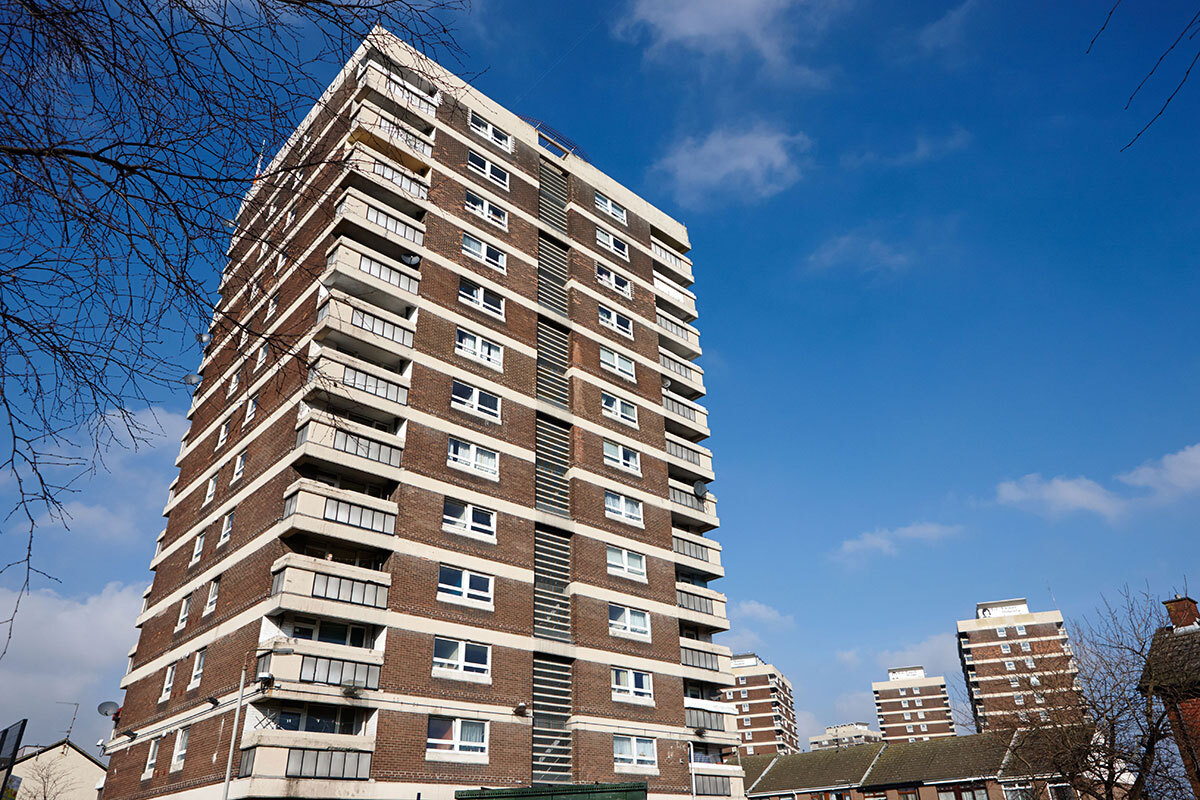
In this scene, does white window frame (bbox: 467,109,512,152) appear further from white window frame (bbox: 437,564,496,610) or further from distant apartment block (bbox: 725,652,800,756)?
distant apartment block (bbox: 725,652,800,756)

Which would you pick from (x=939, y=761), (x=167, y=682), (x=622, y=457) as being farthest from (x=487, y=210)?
(x=939, y=761)

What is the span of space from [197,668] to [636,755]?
1541 centimetres

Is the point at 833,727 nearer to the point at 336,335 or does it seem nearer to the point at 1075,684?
the point at 1075,684

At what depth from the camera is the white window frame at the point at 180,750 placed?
23797mm

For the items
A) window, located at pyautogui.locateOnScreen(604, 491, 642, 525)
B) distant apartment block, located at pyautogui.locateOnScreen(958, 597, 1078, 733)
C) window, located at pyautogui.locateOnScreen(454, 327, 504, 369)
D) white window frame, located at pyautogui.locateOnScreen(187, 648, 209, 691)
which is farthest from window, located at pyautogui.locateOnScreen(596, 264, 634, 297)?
distant apartment block, located at pyautogui.locateOnScreen(958, 597, 1078, 733)

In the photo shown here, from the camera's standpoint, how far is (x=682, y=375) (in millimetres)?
41031

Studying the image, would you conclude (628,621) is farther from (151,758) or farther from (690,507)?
(151,758)

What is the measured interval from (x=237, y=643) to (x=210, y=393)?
14708 mm

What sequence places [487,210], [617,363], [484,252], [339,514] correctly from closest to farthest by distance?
1. [339,514]
2. [484,252]
3. [487,210]
4. [617,363]

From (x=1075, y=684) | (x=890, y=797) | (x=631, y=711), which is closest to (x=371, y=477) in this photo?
(x=631, y=711)

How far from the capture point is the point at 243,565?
24.7m

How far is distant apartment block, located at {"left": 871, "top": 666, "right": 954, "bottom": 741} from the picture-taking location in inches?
4638

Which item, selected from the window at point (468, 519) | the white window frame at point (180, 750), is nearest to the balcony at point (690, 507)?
the window at point (468, 519)

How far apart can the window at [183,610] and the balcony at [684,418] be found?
2160cm
